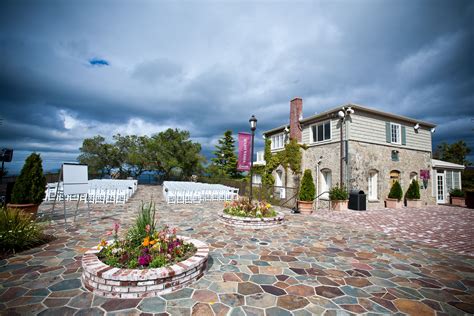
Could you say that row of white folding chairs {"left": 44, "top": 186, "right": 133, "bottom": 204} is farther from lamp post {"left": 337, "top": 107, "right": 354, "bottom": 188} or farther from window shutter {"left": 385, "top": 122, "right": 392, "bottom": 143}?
window shutter {"left": 385, "top": 122, "right": 392, "bottom": 143}

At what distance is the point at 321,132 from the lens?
14.8 meters

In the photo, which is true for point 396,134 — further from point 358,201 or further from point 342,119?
point 358,201

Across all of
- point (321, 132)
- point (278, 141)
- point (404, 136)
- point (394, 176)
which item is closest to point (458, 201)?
point (394, 176)

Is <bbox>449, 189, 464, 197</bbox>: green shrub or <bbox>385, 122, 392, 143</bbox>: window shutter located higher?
<bbox>385, 122, 392, 143</bbox>: window shutter

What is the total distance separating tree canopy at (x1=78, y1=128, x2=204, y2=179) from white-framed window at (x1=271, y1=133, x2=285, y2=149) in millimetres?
14150

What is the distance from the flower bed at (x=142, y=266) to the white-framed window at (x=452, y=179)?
2274 cm

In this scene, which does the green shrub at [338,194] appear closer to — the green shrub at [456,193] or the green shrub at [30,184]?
the green shrub at [456,193]

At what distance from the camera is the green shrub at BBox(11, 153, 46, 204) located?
20.8ft

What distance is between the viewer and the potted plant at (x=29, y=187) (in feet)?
20.6

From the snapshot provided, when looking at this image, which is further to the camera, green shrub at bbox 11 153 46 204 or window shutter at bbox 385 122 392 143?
window shutter at bbox 385 122 392 143

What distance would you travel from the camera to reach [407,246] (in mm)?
5715

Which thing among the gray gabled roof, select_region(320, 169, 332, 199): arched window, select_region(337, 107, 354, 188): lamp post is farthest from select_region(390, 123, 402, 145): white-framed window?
select_region(320, 169, 332, 199): arched window

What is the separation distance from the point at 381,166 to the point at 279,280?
13.7 metres

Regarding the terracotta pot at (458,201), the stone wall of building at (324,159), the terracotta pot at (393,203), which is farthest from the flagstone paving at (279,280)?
the terracotta pot at (458,201)
